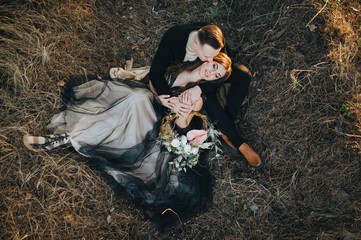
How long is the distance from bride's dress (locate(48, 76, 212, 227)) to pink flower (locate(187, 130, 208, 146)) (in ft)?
1.48

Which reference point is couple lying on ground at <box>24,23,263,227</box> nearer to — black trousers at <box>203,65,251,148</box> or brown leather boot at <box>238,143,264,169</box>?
black trousers at <box>203,65,251,148</box>

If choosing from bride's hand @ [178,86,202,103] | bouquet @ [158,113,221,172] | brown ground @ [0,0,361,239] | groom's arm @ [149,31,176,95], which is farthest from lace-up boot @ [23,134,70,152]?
bride's hand @ [178,86,202,103]

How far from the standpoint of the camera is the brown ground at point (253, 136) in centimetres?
295

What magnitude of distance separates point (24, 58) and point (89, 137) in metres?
1.69

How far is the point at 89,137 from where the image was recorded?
273cm

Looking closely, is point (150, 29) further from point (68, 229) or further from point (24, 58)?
point (68, 229)

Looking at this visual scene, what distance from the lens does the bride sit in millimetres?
2764

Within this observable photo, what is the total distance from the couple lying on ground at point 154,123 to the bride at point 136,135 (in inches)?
0.5

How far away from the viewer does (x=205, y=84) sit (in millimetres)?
2957

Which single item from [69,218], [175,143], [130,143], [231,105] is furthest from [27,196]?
[231,105]

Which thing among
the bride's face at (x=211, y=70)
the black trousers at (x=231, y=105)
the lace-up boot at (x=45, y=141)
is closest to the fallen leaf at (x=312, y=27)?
the black trousers at (x=231, y=105)

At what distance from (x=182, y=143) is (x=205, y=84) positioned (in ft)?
2.96

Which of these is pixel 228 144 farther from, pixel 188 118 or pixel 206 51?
pixel 206 51

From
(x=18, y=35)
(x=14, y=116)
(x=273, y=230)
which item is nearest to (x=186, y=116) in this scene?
(x=273, y=230)
